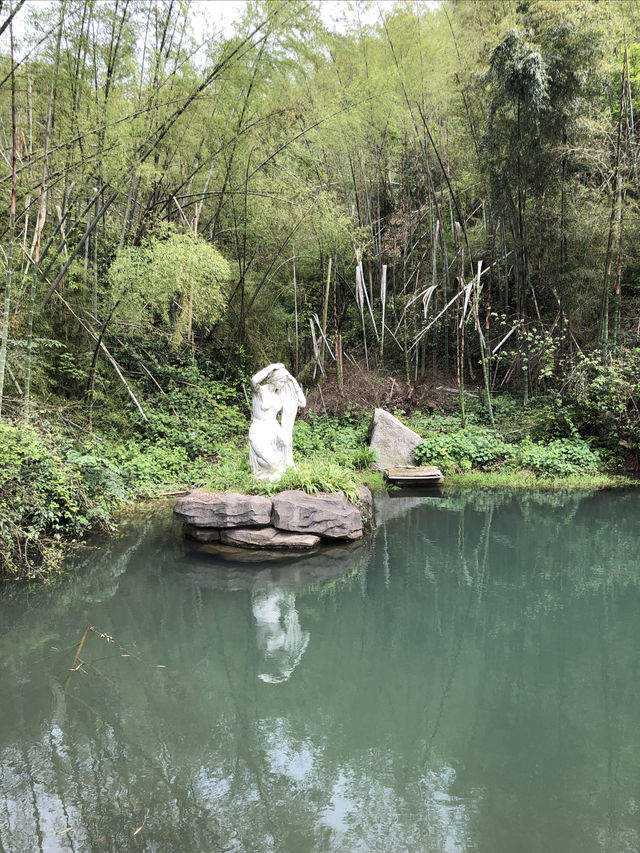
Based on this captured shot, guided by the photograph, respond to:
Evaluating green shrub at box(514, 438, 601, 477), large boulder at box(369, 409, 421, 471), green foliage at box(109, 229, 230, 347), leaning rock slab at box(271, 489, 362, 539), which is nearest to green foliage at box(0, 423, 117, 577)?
leaning rock slab at box(271, 489, 362, 539)

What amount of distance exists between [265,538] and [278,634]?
1477mm

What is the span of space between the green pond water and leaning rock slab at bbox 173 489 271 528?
0.34 metres

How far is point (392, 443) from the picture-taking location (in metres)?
8.51

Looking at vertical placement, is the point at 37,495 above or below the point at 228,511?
above

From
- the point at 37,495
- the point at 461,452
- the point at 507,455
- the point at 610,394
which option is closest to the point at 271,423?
the point at 37,495

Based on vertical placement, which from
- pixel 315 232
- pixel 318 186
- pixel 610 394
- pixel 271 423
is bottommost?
pixel 271 423

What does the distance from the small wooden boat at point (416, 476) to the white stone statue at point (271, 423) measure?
7.36 ft

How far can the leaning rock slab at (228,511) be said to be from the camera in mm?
5094

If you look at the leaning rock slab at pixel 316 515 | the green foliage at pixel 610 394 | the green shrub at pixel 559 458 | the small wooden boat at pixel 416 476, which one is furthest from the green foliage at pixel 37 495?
the green foliage at pixel 610 394

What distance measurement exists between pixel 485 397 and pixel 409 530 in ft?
15.2

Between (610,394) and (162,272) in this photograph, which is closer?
(162,272)

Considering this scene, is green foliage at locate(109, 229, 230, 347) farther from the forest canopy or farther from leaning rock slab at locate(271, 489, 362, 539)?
leaning rock slab at locate(271, 489, 362, 539)

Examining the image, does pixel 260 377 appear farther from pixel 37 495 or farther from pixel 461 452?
pixel 461 452

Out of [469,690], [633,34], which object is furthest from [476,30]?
[469,690]
